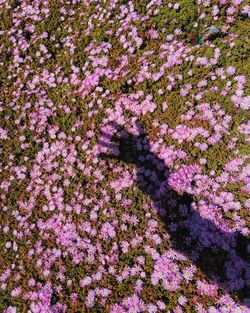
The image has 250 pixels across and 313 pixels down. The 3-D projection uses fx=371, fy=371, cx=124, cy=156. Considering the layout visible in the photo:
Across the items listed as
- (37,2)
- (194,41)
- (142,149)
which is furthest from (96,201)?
(37,2)

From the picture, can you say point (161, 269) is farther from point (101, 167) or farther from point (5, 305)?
point (5, 305)

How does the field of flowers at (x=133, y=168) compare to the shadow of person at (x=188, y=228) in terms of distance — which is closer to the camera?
the shadow of person at (x=188, y=228)

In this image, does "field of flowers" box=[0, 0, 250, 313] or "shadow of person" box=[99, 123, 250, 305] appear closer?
"shadow of person" box=[99, 123, 250, 305]

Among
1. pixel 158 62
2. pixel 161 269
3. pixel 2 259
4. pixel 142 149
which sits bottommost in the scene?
pixel 2 259
